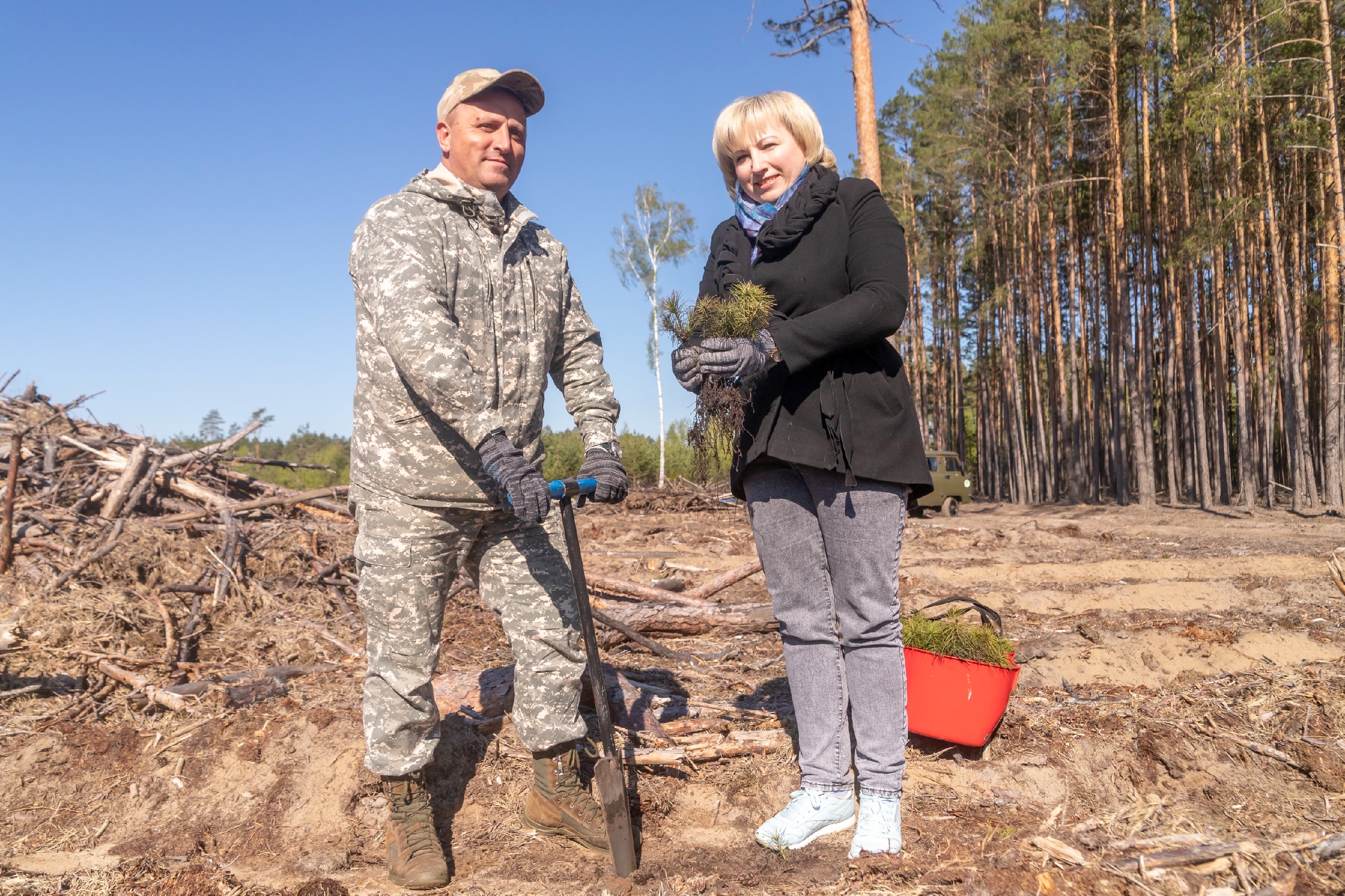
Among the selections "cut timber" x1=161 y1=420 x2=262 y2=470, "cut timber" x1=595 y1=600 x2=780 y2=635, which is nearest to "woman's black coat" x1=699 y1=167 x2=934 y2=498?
"cut timber" x1=595 y1=600 x2=780 y2=635

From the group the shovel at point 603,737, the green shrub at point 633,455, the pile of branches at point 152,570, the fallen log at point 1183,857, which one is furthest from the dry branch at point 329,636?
the green shrub at point 633,455

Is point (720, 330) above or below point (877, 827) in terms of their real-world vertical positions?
above

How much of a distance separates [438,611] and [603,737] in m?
0.67

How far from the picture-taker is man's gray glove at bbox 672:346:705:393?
2.43 meters

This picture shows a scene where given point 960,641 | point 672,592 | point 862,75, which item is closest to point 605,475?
point 960,641

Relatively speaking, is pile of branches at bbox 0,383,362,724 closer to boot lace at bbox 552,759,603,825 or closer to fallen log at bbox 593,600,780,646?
fallen log at bbox 593,600,780,646

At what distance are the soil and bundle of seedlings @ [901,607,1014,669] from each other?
404 mm

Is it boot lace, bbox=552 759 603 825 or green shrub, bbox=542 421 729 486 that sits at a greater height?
green shrub, bbox=542 421 729 486

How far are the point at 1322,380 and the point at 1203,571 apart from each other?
1431 cm

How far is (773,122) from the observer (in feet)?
8.05

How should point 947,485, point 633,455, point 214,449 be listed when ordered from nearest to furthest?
1. point 214,449
2. point 947,485
3. point 633,455

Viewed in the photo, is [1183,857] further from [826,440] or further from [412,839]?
[412,839]

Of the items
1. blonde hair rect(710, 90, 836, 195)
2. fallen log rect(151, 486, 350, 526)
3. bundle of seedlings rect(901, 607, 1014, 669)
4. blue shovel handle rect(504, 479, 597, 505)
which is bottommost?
bundle of seedlings rect(901, 607, 1014, 669)

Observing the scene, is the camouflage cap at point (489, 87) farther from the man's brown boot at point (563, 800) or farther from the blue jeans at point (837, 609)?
the man's brown boot at point (563, 800)
